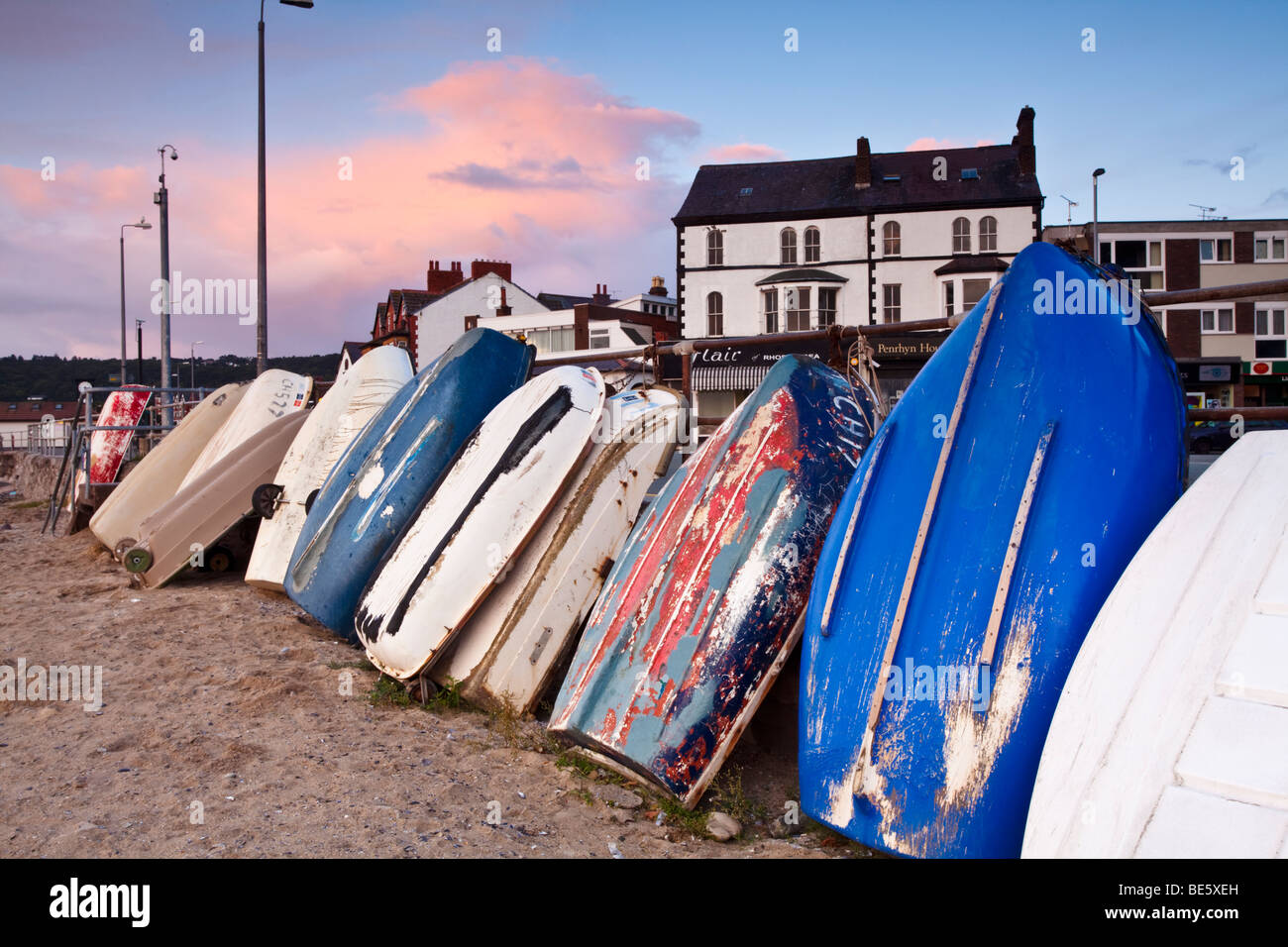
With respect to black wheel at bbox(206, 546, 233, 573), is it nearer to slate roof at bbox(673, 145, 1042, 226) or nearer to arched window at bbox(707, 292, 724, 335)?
arched window at bbox(707, 292, 724, 335)

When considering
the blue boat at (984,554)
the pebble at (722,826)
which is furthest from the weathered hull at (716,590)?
the blue boat at (984,554)

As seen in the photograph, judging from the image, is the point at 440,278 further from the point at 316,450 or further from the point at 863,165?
the point at 316,450

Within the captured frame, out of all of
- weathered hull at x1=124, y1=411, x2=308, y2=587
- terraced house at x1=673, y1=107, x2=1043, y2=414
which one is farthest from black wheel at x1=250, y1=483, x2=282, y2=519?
terraced house at x1=673, y1=107, x2=1043, y2=414

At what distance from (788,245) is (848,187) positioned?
2.88 metres

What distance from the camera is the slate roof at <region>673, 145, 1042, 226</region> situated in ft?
96.0

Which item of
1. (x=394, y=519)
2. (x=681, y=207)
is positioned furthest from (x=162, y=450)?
(x=681, y=207)

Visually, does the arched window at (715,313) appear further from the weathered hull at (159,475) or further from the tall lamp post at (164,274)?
the weathered hull at (159,475)

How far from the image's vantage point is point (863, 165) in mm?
30484

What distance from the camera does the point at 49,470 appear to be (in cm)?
1485

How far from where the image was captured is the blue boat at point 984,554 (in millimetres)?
2381

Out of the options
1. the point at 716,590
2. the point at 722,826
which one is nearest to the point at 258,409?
the point at 716,590

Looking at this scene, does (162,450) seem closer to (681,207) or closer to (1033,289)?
(1033,289)

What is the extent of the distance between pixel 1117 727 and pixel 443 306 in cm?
3951

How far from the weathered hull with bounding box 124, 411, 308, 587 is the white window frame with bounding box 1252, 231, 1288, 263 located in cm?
3857
